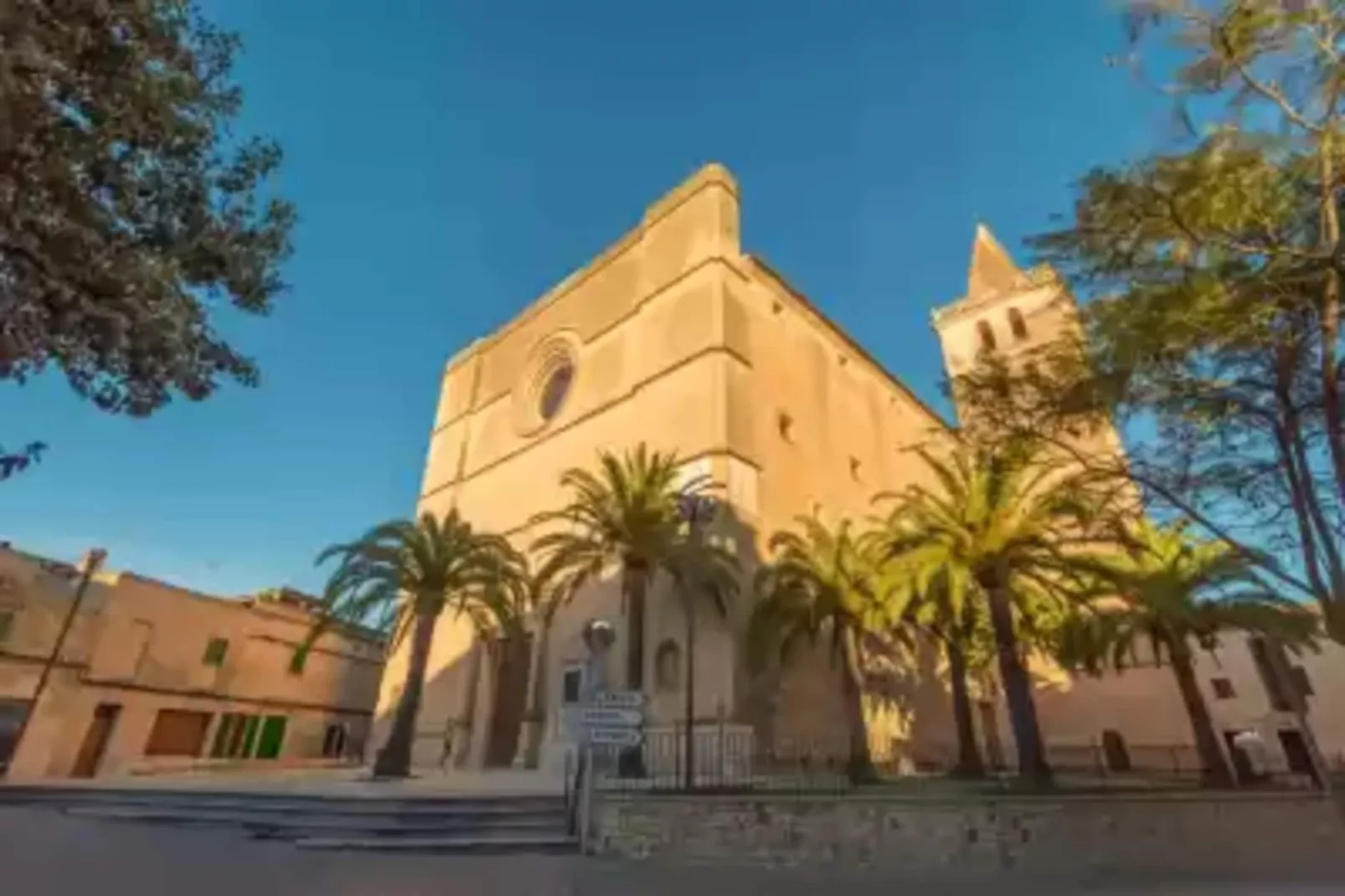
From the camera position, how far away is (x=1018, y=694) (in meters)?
12.8

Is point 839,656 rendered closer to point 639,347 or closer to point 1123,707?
point 639,347

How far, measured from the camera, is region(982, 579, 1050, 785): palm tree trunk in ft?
39.8

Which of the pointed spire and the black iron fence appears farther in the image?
the pointed spire

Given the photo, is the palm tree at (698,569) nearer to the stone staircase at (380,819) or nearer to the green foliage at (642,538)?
the green foliage at (642,538)

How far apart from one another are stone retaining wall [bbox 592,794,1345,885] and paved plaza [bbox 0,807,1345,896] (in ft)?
1.12

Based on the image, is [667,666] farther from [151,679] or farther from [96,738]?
[96,738]

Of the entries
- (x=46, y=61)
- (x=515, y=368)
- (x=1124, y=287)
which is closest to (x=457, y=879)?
(x=46, y=61)

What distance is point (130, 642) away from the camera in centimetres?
2186

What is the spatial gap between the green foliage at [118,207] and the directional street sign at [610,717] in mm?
5558

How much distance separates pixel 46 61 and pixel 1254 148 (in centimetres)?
1103

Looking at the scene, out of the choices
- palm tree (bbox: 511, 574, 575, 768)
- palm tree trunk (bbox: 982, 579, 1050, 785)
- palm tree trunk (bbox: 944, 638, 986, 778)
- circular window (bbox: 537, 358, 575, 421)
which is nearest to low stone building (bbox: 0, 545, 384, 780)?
palm tree (bbox: 511, 574, 575, 768)

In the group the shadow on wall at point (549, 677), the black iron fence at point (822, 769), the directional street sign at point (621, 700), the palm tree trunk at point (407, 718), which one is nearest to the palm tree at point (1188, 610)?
the black iron fence at point (822, 769)

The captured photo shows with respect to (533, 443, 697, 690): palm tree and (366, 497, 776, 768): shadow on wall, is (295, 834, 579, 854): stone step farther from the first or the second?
(366, 497, 776, 768): shadow on wall

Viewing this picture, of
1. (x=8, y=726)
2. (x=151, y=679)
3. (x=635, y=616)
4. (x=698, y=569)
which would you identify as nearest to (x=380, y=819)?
(x=635, y=616)
